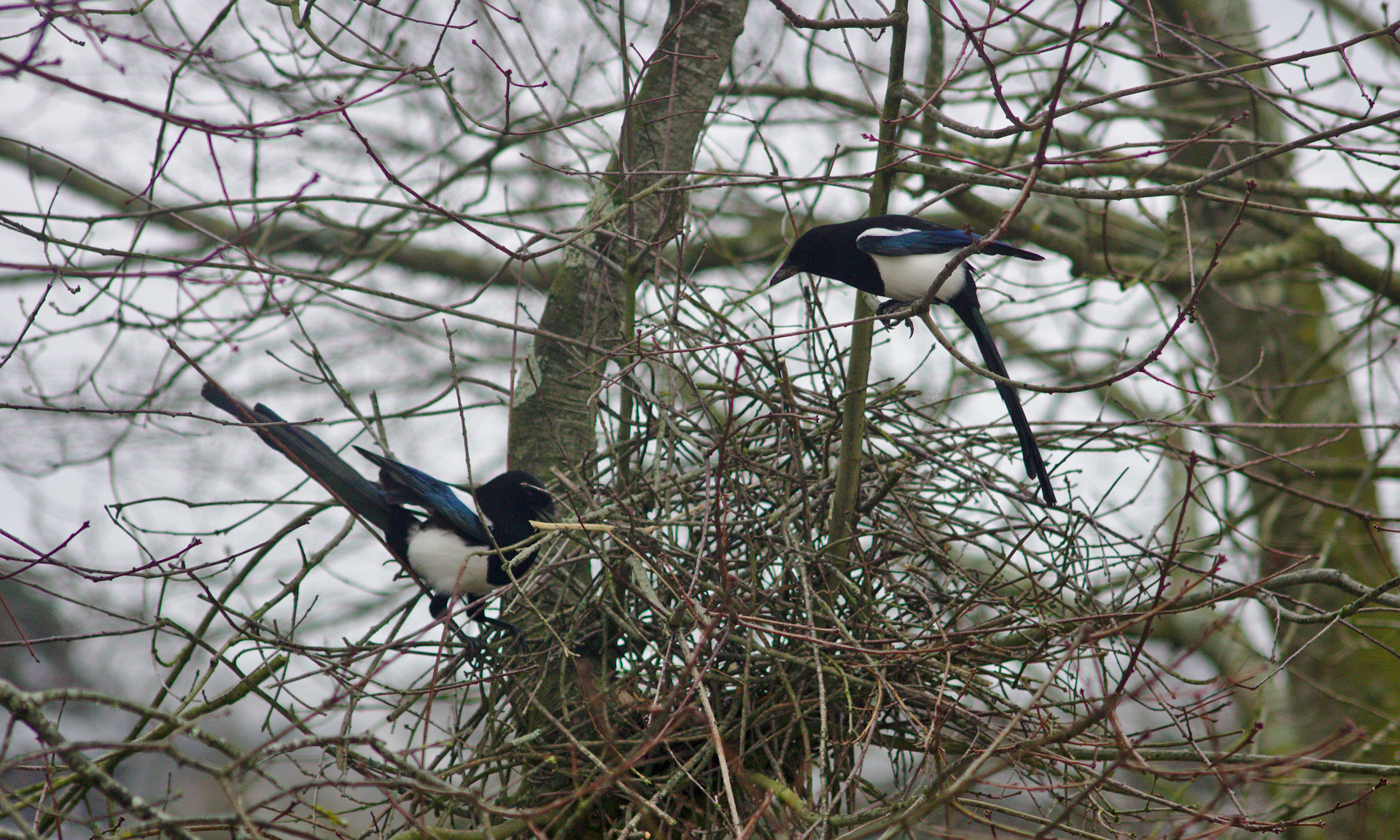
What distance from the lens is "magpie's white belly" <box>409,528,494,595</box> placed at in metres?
2.64

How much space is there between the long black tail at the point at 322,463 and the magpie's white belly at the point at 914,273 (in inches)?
57.9

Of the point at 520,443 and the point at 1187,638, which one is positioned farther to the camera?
the point at 1187,638

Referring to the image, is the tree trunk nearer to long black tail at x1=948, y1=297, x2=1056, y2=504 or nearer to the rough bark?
long black tail at x1=948, y1=297, x2=1056, y2=504

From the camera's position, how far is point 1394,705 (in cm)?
512

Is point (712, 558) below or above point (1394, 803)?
above

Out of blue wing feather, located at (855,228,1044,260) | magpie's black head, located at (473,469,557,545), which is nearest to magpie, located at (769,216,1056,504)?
blue wing feather, located at (855,228,1044,260)

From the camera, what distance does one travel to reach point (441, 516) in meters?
2.67

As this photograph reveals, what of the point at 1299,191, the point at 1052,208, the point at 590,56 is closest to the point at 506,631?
the point at 590,56

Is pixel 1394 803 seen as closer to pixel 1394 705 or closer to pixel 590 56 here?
pixel 1394 705

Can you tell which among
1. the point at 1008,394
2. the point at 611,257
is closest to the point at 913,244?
the point at 1008,394

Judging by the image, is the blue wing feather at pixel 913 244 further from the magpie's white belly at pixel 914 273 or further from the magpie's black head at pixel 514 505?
the magpie's black head at pixel 514 505

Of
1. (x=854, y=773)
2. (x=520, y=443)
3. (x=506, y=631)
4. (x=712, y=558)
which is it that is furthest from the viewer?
(x=520, y=443)

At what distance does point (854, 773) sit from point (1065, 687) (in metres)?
0.75

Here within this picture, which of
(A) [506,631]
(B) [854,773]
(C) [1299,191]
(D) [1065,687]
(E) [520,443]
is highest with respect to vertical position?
(C) [1299,191]
